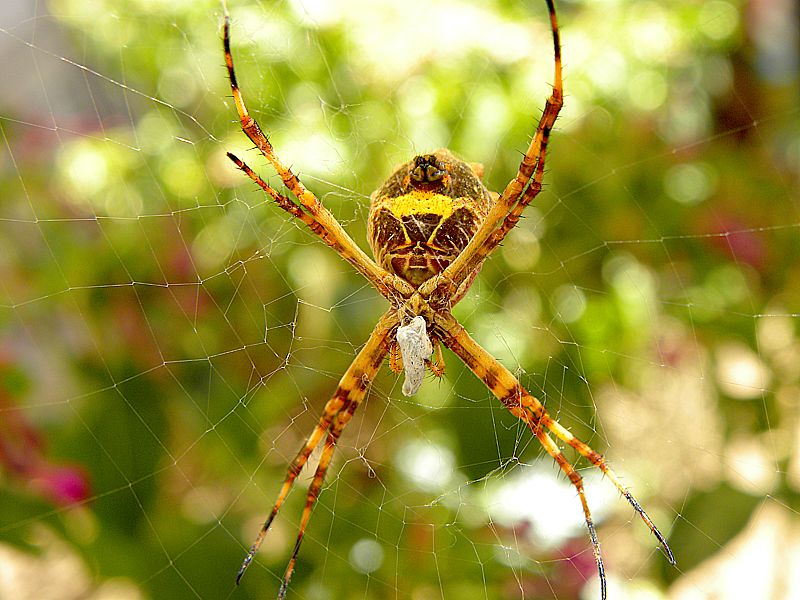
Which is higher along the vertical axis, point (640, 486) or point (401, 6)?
point (401, 6)

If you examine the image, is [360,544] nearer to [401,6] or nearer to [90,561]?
[90,561]

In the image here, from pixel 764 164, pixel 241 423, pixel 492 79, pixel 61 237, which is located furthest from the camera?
pixel 764 164

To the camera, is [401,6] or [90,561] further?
[401,6]

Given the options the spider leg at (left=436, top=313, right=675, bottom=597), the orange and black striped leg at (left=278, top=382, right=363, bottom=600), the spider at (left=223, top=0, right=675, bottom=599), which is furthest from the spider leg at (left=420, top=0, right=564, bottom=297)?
the orange and black striped leg at (left=278, top=382, right=363, bottom=600)

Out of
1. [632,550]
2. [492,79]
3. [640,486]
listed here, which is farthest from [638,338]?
[492,79]

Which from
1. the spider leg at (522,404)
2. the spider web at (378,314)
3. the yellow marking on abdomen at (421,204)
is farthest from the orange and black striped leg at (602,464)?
the yellow marking on abdomen at (421,204)

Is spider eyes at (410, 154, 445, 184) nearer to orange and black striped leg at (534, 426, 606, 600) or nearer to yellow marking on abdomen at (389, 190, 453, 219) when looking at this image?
yellow marking on abdomen at (389, 190, 453, 219)

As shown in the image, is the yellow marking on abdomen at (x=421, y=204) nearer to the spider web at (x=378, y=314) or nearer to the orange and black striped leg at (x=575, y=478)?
the spider web at (x=378, y=314)
